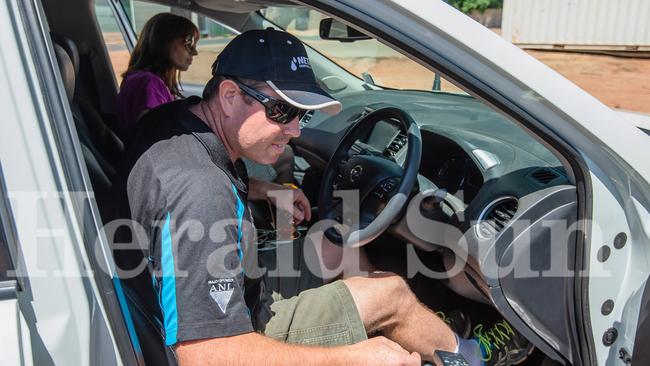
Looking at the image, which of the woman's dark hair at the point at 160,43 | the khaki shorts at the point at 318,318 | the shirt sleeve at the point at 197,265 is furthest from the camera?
the woman's dark hair at the point at 160,43

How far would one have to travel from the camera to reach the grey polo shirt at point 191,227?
1293mm

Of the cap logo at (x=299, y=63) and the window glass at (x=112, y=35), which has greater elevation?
the cap logo at (x=299, y=63)

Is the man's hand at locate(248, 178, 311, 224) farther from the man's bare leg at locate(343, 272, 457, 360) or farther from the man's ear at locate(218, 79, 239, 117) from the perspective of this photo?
the man's ear at locate(218, 79, 239, 117)

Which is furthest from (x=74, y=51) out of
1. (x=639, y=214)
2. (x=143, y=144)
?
(x=639, y=214)

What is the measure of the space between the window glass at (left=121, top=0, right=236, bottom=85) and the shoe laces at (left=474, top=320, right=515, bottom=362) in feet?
6.49

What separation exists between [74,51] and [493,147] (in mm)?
1689

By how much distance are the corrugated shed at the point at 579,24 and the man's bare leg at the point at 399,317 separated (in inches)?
460

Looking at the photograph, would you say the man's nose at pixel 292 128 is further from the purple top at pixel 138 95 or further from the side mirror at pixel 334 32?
the purple top at pixel 138 95

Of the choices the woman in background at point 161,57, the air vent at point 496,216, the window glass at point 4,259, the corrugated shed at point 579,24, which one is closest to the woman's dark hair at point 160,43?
the woman in background at point 161,57

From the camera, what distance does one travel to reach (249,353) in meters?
1.33

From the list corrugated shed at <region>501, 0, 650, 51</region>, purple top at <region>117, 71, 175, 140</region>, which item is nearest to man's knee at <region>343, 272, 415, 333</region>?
purple top at <region>117, 71, 175, 140</region>

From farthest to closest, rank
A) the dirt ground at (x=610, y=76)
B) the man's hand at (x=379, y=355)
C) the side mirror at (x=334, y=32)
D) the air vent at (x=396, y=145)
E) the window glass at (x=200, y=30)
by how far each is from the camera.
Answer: the dirt ground at (x=610, y=76) < the window glass at (x=200, y=30) < the side mirror at (x=334, y=32) < the air vent at (x=396, y=145) < the man's hand at (x=379, y=355)

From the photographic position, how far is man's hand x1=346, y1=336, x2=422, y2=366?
149 centimetres

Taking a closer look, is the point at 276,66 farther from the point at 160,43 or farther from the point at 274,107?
the point at 160,43
